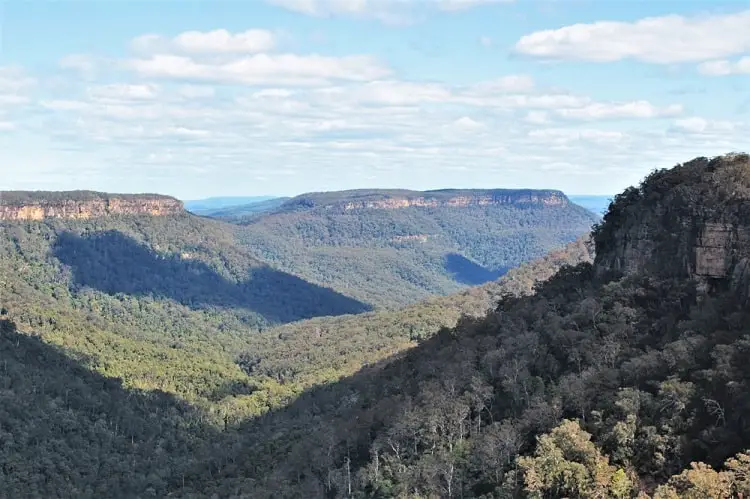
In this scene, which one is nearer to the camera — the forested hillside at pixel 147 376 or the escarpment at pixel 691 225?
the escarpment at pixel 691 225

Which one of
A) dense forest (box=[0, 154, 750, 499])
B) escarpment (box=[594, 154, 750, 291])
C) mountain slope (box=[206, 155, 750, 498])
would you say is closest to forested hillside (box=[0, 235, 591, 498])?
dense forest (box=[0, 154, 750, 499])

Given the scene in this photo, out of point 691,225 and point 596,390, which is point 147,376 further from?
point 691,225

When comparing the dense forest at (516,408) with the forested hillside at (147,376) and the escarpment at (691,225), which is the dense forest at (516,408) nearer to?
the escarpment at (691,225)

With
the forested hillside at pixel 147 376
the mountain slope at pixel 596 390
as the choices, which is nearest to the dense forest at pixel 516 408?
the mountain slope at pixel 596 390

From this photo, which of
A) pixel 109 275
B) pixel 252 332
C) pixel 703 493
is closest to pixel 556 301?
pixel 703 493

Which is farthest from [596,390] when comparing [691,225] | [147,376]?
[147,376]

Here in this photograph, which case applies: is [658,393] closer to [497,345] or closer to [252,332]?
[497,345]
